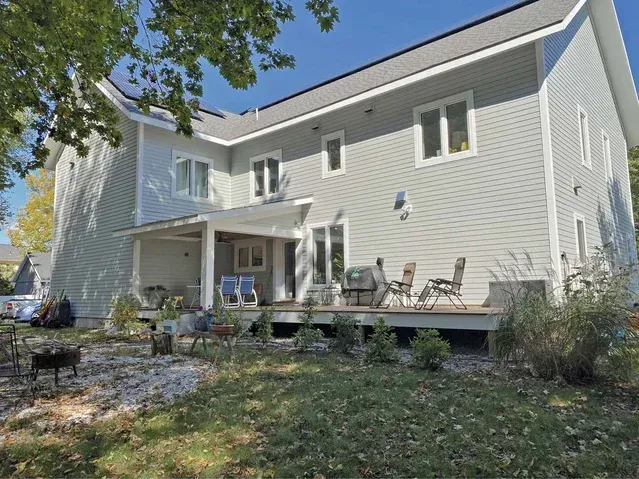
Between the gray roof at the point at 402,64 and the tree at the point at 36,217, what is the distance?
19.6 meters

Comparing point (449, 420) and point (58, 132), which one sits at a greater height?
point (58, 132)

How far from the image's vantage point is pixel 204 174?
45.6 ft

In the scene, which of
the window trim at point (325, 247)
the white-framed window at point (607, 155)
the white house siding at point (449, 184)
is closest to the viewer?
the white house siding at point (449, 184)

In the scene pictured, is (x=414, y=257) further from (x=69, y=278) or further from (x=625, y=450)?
(x=69, y=278)

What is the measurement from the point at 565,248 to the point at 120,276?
11.1 metres

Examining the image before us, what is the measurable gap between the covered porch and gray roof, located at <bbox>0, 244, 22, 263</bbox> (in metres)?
39.5

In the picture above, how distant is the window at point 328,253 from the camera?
1130cm

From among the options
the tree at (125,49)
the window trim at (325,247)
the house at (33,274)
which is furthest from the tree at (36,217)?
the tree at (125,49)

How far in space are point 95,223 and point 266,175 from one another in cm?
554

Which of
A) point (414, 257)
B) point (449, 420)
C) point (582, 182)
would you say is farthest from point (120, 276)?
point (582, 182)

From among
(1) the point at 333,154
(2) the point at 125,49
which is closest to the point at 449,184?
(1) the point at 333,154

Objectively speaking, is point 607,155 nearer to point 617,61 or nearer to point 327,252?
point 617,61

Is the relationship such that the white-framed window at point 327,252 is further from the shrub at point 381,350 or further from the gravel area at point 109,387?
the gravel area at point 109,387

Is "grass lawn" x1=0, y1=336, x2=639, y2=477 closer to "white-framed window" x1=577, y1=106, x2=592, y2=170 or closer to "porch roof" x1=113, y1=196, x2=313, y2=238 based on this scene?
"porch roof" x1=113, y1=196, x2=313, y2=238
